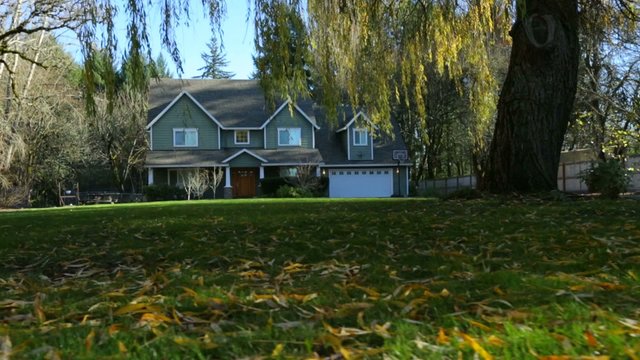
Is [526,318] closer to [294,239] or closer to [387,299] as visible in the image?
[387,299]

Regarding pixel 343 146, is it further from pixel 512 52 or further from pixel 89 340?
pixel 89 340

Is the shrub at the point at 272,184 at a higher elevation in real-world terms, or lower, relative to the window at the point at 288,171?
lower

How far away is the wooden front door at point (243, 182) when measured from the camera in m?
35.2

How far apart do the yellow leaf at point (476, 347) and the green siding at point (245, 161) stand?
3177 cm

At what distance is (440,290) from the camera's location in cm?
367

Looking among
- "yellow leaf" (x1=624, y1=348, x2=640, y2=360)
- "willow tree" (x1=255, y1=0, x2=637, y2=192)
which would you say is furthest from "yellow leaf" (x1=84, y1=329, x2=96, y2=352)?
"willow tree" (x1=255, y1=0, x2=637, y2=192)

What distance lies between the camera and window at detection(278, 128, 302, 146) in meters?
35.8

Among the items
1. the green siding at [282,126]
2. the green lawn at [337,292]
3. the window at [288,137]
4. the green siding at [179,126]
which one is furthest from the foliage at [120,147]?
the green lawn at [337,292]

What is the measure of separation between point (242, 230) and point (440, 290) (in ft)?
13.8

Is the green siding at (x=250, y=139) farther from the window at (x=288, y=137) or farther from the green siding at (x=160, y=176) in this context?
the green siding at (x=160, y=176)

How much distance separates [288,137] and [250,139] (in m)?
2.46

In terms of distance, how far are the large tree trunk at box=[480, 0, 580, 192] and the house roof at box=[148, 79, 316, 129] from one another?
25360 millimetres

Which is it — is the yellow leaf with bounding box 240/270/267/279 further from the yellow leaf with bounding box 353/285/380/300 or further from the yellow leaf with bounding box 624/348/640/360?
the yellow leaf with bounding box 624/348/640/360

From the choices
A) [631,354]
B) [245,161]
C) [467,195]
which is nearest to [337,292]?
[631,354]
